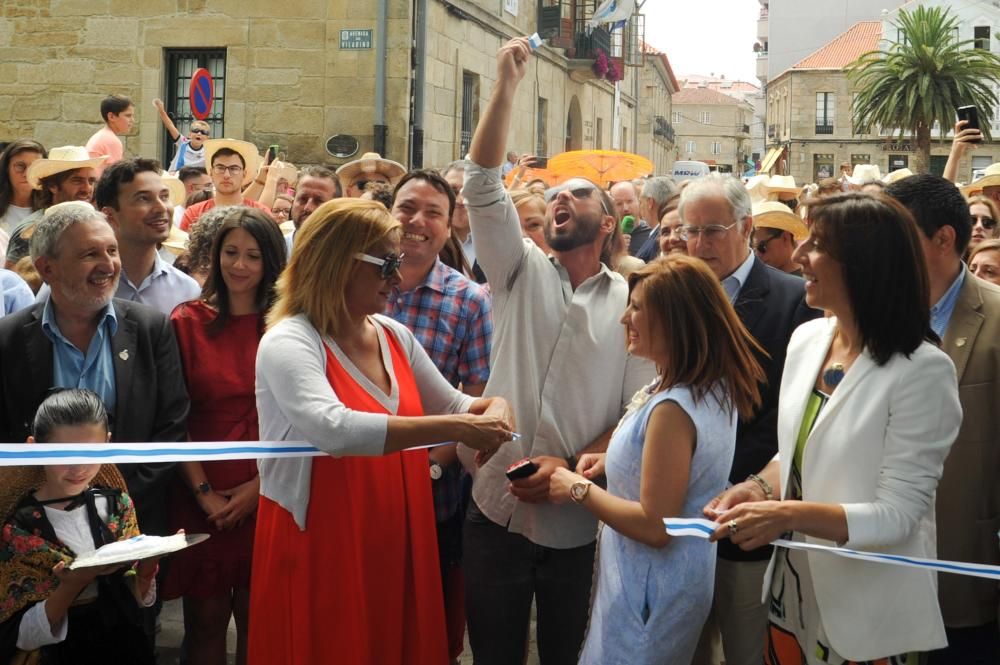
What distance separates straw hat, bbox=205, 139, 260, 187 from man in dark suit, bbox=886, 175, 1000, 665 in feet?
22.7

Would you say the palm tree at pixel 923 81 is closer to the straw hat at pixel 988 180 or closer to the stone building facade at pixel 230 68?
the stone building facade at pixel 230 68

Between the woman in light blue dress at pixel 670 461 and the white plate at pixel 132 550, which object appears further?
the white plate at pixel 132 550

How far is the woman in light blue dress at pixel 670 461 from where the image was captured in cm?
321

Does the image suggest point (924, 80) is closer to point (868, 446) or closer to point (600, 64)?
point (600, 64)

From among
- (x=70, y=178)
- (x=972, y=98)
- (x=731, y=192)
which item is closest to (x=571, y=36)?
(x=70, y=178)

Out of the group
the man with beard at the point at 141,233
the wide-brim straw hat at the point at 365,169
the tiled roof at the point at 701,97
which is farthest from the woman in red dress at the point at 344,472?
the tiled roof at the point at 701,97

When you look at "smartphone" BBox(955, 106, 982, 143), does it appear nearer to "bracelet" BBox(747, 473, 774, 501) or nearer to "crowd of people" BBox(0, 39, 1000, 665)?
"crowd of people" BBox(0, 39, 1000, 665)

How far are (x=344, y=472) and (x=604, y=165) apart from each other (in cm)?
999

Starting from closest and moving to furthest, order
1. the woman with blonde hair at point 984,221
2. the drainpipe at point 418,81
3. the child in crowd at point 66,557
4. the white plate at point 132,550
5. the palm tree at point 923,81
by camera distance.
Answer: the white plate at point 132,550 → the child in crowd at point 66,557 → the woman with blonde hair at point 984,221 → the drainpipe at point 418,81 → the palm tree at point 923,81

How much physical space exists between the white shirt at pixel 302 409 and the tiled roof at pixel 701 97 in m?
133

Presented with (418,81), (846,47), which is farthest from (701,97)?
(418,81)

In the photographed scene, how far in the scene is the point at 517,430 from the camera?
4.07 metres

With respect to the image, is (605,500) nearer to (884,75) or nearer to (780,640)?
(780,640)

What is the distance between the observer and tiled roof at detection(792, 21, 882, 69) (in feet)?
233
